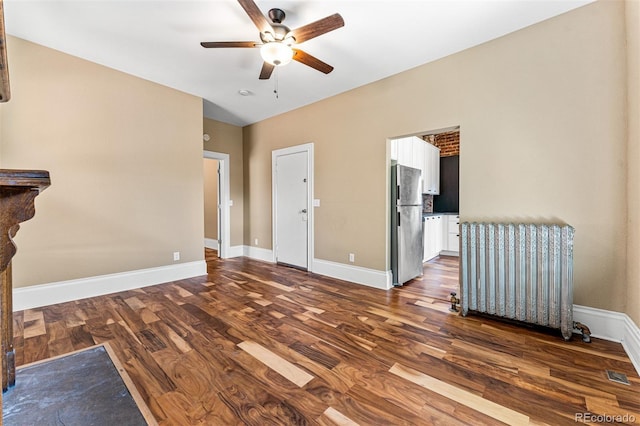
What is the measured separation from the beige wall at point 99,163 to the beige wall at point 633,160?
15.0ft

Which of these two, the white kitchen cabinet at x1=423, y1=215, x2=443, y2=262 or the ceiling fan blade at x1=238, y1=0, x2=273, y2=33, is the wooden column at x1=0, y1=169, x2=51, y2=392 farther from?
the white kitchen cabinet at x1=423, y1=215, x2=443, y2=262

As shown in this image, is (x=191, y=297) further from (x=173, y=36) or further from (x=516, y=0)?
(x=516, y=0)

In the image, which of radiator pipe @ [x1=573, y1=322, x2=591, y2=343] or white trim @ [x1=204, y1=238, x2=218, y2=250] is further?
white trim @ [x1=204, y1=238, x2=218, y2=250]

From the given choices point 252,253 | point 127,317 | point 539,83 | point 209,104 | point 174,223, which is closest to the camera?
point 539,83

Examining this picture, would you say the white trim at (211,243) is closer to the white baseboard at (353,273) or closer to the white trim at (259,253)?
the white trim at (259,253)

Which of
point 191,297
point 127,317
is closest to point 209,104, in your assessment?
point 191,297

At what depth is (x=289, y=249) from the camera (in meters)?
4.66

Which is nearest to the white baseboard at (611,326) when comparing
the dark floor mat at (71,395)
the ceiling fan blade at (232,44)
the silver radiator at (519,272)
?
the silver radiator at (519,272)

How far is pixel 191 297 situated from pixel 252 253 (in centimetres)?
229

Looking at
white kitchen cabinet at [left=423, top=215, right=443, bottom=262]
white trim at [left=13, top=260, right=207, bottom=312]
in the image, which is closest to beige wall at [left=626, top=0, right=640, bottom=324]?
white kitchen cabinet at [left=423, top=215, right=443, bottom=262]

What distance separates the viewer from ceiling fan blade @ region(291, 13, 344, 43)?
1.98 metres

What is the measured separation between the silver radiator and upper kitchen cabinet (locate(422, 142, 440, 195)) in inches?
107

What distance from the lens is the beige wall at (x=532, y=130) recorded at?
7.10 feet

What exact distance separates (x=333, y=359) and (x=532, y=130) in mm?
2608
